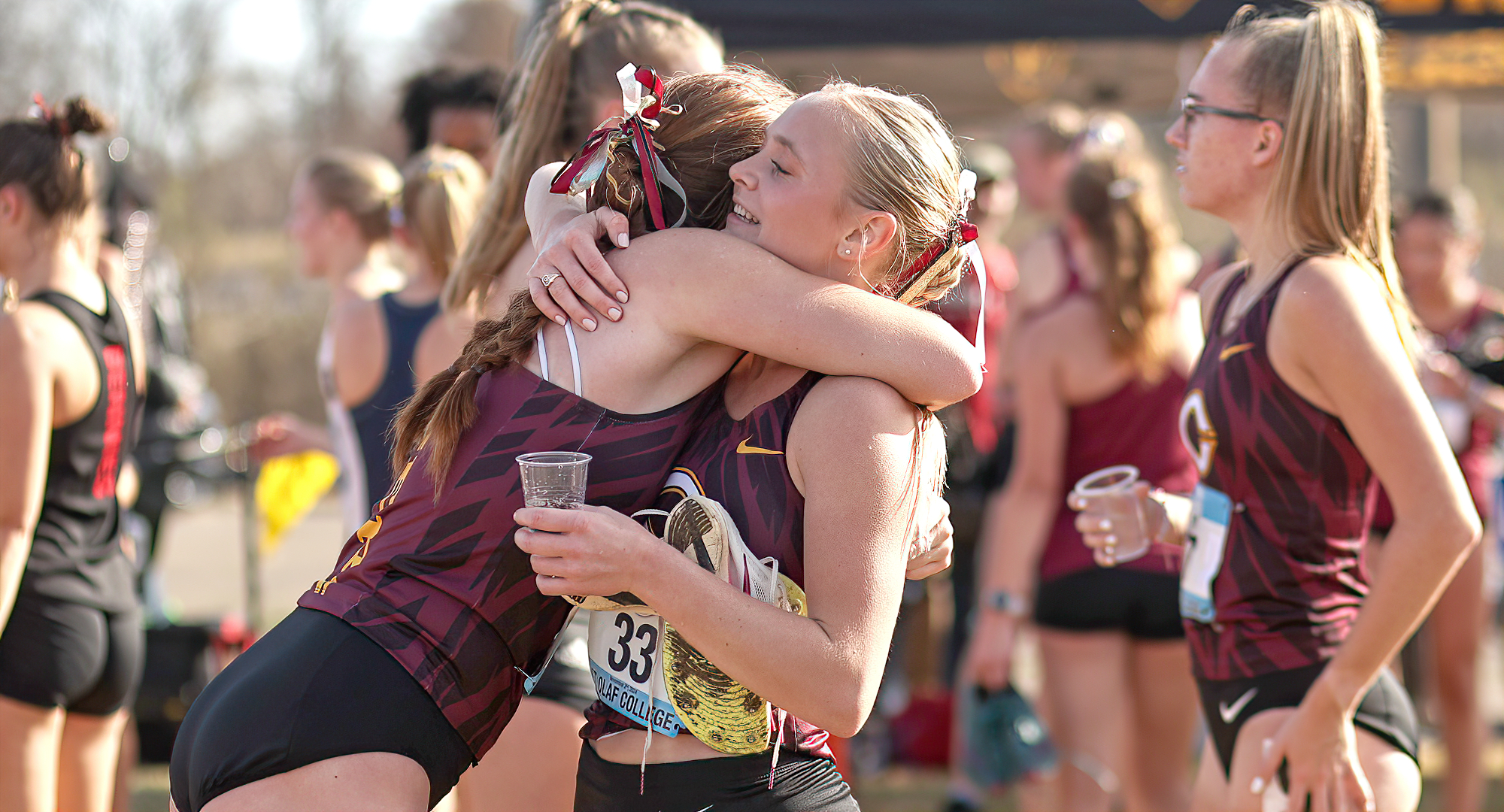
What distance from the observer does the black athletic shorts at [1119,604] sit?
3682 mm

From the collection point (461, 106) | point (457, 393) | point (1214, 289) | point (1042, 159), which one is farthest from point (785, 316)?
point (1042, 159)

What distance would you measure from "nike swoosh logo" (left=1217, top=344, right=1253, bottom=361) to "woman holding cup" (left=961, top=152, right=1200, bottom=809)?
153 cm

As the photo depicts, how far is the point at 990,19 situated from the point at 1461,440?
232 cm

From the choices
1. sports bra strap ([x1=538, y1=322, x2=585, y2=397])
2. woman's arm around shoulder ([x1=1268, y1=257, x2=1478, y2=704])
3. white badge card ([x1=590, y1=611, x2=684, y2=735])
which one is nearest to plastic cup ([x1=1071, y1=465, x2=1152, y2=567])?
woman's arm around shoulder ([x1=1268, y1=257, x2=1478, y2=704])

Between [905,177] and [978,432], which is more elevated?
[905,177]

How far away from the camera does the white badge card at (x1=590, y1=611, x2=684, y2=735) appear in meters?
1.65

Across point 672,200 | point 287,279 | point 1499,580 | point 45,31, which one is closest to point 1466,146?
point 1499,580

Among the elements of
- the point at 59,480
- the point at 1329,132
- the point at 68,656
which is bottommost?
the point at 68,656

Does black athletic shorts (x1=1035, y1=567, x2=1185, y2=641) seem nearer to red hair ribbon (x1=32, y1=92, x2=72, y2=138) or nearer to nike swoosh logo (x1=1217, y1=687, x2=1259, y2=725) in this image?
nike swoosh logo (x1=1217, y1=687, x2=1259, y2=725)

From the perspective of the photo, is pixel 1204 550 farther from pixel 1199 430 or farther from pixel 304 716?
pixel 304 716

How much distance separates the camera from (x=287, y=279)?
12352 millimetres

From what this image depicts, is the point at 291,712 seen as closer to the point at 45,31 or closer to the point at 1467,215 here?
the point at 1467,215

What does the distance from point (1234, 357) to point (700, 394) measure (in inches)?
43.0

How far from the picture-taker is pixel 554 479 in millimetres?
1417
